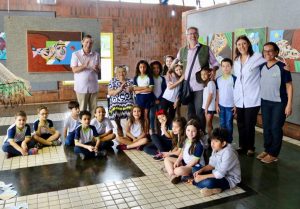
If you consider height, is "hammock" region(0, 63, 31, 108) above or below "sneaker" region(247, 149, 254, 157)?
above

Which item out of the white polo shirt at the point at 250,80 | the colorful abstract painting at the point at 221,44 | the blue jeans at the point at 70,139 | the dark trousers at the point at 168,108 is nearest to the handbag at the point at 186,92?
the dark trousers at the point at 168,108

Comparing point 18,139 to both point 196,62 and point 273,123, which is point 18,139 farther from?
point 273,123

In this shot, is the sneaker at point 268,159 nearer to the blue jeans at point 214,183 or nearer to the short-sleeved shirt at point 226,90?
the short-sleeved shirt at point 226,90

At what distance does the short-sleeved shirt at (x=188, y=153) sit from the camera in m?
3.23

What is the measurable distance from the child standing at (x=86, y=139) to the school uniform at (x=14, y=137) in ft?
2.33

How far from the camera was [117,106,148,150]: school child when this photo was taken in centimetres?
431

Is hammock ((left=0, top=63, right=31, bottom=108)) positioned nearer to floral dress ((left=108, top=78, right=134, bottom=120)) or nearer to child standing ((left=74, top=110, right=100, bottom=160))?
child standing ((left=74, top=110, right=100, bottom=160))

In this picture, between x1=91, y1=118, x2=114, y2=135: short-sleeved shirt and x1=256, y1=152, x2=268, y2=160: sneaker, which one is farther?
x1=91, y1=118, x2=114, y2=135: short-sleeved shirt

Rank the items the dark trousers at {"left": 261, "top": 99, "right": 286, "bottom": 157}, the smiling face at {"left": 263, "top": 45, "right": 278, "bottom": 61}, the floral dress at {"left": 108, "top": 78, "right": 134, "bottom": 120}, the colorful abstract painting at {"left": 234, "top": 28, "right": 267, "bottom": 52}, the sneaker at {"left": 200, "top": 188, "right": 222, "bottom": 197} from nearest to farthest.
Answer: the sneaker at {"left": 200, "top": 188, "right": 222, "bottom": 197}
the smiling face at {"left": 263, "top": 45, "right": 278, "bottom": 61}
the dark trousers at {"left": 261, "top": 99, "right": 286, "bottom": 157}
the floral dress at {"left": 108, "top": 78, "right": 134, "bottom": 120}
the colorful abstract painting at {"left": 234, "top": 28, "right": 267, "bottom": 52}

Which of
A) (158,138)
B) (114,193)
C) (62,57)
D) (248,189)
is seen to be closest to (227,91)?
(158,138)

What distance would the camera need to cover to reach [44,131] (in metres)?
4.54

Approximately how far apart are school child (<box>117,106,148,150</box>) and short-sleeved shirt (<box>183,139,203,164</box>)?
1038 millimetres

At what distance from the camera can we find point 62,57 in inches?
196

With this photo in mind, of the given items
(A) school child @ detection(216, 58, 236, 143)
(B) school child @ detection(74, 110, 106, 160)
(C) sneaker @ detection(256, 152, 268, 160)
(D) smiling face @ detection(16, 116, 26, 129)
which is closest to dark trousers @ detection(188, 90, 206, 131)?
(A) school child @ detection(216, 58, 236, 143)
